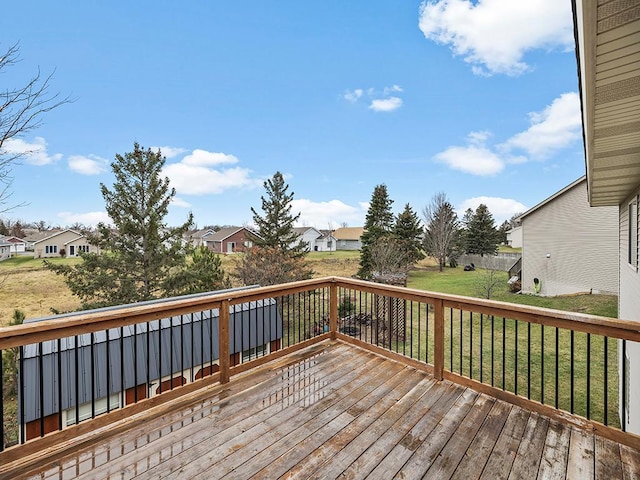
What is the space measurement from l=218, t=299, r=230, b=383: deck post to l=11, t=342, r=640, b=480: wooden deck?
161 millimetres

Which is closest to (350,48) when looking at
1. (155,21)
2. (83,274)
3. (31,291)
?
(155,21)

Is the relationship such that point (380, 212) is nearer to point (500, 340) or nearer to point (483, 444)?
point (500, 340)

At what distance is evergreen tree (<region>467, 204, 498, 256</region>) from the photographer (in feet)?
94.9

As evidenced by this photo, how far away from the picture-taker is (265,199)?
1948cm

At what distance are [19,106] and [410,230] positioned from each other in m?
23.3

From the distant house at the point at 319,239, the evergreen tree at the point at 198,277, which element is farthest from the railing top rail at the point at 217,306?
the distant house at the point at 319,239

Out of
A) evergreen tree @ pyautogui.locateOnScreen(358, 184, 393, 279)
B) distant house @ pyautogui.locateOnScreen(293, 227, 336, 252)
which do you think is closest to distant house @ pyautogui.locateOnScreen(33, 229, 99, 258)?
distant house @ pyautogui.locateOnScreen(293, 227, 336, 252)

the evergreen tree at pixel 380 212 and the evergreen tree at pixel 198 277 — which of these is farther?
the evergreen tree at pixel 380 212

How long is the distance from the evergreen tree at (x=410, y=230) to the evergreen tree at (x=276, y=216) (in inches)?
354

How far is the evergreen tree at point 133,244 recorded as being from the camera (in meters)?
10.4

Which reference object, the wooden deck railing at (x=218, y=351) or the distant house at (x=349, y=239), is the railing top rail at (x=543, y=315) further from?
the distant house at (x=349, y=239)

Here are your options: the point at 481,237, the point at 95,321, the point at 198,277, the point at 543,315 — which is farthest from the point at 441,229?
the point at 95,321

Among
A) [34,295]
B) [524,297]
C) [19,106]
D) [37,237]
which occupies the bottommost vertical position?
[524,297]

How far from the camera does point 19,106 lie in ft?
16.9
